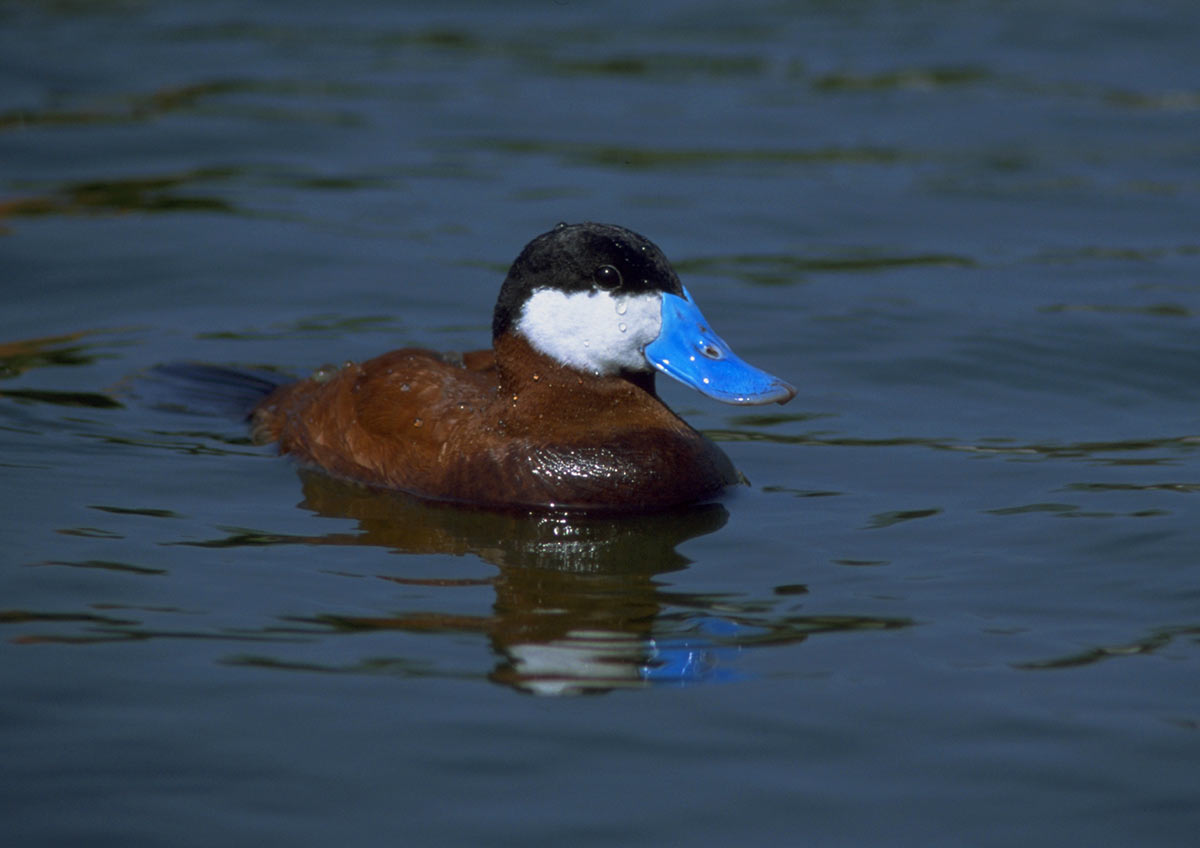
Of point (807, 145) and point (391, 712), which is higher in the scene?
point (807, 145)

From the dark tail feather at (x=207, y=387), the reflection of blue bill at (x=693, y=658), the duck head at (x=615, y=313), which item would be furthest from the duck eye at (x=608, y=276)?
the dark tail feather at (x=207, y=387)

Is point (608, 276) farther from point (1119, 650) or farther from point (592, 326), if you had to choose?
point (1119, 650)

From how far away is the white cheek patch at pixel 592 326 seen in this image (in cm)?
566

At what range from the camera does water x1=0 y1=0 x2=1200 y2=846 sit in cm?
382

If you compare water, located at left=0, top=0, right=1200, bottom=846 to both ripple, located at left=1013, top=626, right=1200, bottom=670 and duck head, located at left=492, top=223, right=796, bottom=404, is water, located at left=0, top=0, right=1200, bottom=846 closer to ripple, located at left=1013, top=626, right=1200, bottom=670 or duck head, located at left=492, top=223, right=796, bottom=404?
ripple, located at left=1013, top=626, right=1200, bottom=670

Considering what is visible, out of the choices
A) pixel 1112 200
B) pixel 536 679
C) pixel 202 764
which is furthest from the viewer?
pixel 1112 200

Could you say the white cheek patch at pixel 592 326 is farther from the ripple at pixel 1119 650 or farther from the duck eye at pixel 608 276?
the ripple at pixel 1119 650

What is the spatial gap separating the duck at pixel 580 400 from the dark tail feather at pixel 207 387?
111cm

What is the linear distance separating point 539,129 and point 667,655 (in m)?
7.48

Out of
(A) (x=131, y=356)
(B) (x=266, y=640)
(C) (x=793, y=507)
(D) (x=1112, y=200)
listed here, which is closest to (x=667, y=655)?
(B) (x=266, y=640)

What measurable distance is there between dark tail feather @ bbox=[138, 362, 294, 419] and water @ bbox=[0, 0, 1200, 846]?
0.13 metres

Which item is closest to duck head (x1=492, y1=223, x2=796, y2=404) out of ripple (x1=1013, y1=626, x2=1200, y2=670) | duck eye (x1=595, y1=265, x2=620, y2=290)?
duck eye (x1=595, y1=265, x2=620, y2=290)

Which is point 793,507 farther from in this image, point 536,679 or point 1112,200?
point 1112,200

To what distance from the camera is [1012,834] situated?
3566 millimetres
